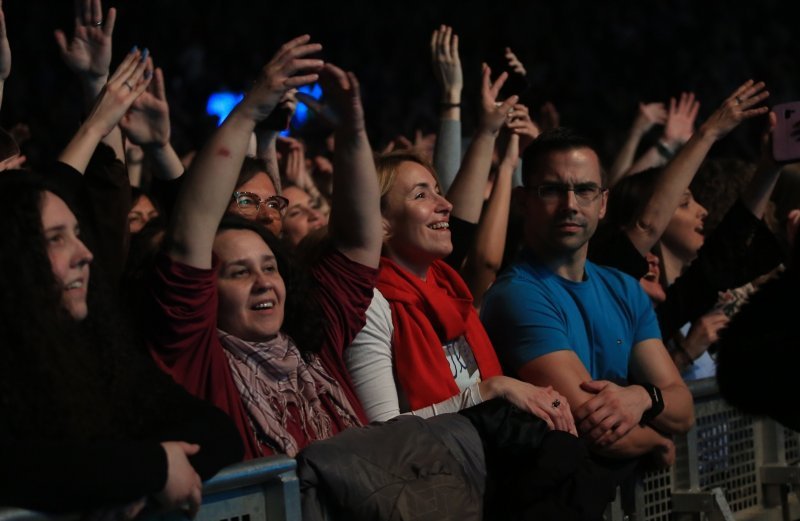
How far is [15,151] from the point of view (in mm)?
3926

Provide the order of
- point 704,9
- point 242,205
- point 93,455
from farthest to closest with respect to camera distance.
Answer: point 704,9, point 242,205, point 93,455

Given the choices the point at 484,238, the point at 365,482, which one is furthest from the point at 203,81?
the point at 365,482

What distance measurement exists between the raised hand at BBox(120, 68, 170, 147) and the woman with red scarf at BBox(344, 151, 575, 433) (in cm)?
69

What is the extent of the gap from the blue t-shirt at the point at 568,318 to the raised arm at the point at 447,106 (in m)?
1.10

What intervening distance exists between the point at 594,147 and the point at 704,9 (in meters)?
10.4

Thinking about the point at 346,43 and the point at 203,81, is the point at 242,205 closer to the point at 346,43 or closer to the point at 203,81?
the point at 203,81

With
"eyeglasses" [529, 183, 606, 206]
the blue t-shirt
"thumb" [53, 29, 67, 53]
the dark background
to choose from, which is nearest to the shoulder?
the blue t-shirt

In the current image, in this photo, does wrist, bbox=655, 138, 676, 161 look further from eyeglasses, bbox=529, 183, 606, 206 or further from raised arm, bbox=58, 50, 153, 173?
raised arm, bbox=58, 50, 153, 173

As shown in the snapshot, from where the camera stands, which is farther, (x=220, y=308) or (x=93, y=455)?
(x=220, y=308)

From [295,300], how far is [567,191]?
3.66ft

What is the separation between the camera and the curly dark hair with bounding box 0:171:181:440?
2.54m

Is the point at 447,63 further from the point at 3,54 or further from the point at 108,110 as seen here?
the point at 108,110

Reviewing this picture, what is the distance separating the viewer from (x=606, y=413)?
386 centimetres

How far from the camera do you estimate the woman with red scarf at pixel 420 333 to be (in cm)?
365
